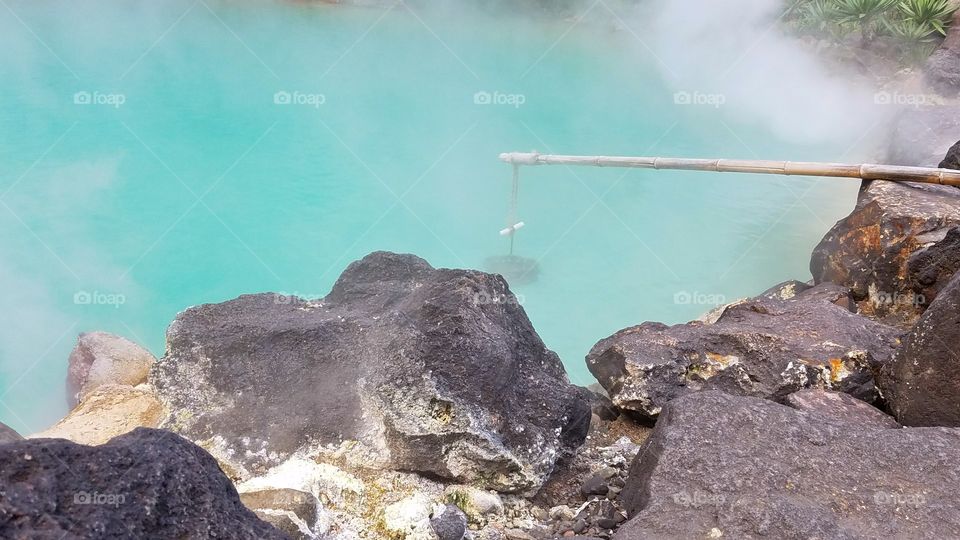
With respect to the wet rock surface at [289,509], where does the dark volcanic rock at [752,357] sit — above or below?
above

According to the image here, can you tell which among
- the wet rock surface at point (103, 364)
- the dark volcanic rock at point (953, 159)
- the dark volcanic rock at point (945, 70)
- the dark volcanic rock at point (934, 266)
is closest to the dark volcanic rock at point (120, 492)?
the wet rock surface at point (103, 364)

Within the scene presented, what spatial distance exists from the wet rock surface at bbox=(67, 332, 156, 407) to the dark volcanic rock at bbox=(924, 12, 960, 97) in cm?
889

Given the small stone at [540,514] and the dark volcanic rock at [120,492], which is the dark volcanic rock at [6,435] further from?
the small stone at [540,514]

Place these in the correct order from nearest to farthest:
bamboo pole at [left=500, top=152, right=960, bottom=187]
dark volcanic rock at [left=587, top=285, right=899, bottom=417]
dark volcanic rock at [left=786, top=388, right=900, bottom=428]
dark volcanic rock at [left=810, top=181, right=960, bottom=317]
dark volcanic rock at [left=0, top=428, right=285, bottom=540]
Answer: dark volcanic rock at [left=0, top=428, right=285, bottom=540]
dark volcanic rock at [left=786, top=388, right=900, bottom=428]
dark volcanic rock at [left=587, top=285, right=899, bottom=417]
dark volcanic rock at [left=810, top=181, right=960, bottom=317]
bamboo pole at [left=500, top=152, right=960, bottom=187]

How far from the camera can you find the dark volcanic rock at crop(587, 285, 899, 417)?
127 inches

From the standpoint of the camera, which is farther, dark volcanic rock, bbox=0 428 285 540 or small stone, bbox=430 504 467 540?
small stone, bbox=430 504 467 540

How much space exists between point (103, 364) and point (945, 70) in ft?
30.6

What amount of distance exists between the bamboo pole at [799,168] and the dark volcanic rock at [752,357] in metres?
1.65

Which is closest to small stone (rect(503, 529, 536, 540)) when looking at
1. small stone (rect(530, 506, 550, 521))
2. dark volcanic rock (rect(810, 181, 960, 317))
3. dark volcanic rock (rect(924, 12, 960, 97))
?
small stone (rect(530, 506, 550, 521))

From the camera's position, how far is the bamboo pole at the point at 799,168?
474 centimetres

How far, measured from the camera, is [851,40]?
1138cm

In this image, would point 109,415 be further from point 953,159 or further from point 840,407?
point 953,159

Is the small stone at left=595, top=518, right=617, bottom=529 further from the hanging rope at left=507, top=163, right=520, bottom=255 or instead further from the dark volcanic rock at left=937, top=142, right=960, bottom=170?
the hanging rope at left=507, top=163, right=520, bottom=255

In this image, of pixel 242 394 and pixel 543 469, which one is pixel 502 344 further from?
pixel 242 394
